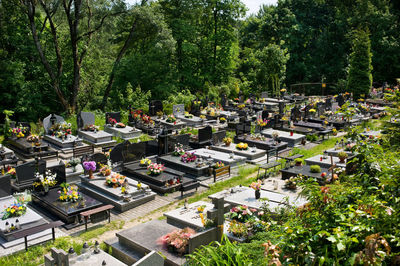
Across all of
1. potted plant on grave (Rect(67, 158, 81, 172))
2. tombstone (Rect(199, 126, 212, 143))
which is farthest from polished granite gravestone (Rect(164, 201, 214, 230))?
tombstone (Rect(199, 126, 212, 143))

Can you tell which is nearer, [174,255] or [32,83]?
[174,255]

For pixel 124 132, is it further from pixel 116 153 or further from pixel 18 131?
pixel 18 131

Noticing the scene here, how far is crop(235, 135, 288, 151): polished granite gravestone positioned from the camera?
851 inches

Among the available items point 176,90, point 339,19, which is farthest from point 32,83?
point 339,19

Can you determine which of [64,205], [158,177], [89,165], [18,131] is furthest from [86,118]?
[64,205]

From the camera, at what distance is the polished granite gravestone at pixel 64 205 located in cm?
1309

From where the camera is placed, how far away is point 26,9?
2720 cm

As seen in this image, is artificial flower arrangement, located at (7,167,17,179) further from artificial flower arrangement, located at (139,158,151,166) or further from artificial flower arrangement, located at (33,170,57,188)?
artificial flower arrangement, located at (139,158,151,166)

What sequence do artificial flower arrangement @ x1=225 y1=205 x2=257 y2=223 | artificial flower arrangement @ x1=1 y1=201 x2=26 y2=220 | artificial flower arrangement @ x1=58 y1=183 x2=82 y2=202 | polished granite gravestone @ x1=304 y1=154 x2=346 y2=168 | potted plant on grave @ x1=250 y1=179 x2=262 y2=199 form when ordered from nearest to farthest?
artificial flower arrangement @ x1=225 y1=205 x2=257 y2=223
artificial flower arrangement @ x1=1 y1=201 x2=26 y2=220
potted plant on grave @ x1=250 y1=179 x2=262 y2=199
artificial flower arrangement @ x1=58 y1=183 x2=82 y2=202
polished granite gravestone @ x1=304 y1=154 x2=346 y2=168

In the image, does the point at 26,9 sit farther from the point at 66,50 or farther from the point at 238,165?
the point at 238,165

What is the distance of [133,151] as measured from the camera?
60.2 ft

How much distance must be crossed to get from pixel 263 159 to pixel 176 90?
1761cm

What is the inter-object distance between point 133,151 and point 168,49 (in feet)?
56.2

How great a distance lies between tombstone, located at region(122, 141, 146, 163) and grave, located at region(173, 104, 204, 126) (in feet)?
28.9
